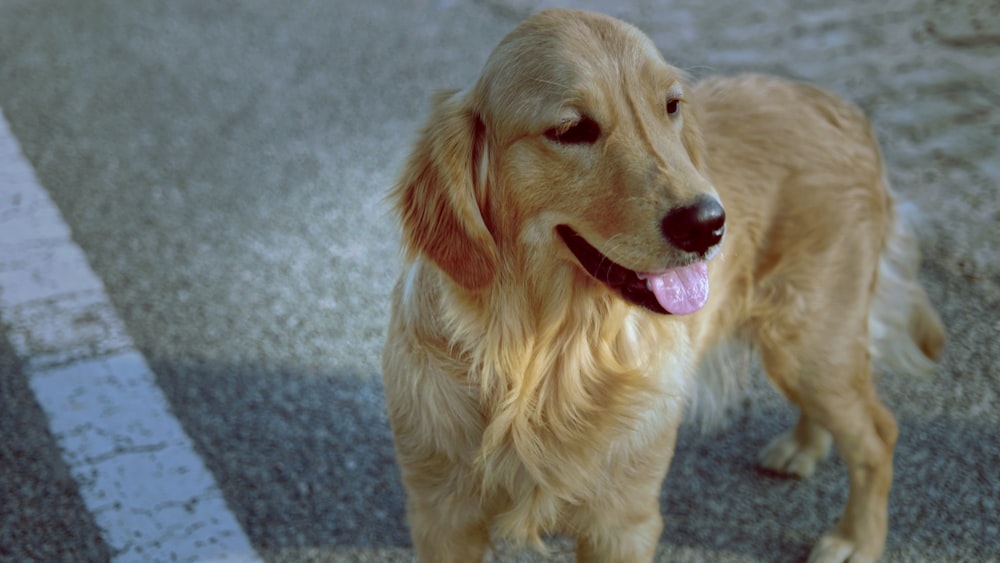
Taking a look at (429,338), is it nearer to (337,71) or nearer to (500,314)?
(500,314)

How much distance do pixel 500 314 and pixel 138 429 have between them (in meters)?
1.74

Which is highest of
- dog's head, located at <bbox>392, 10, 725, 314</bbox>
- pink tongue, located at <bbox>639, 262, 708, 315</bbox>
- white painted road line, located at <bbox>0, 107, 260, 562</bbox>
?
dog's head, located at <bbox>392, 10, 725, 314</bbox>

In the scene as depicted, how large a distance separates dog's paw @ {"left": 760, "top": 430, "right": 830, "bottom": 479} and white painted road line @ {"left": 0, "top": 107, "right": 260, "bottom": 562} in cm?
180

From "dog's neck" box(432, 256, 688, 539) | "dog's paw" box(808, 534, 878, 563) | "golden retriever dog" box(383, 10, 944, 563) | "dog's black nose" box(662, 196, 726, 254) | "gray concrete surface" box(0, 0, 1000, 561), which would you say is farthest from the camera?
"gray concrete surface" box(0, 0, 1000, 561)

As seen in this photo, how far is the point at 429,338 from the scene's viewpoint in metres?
2.47

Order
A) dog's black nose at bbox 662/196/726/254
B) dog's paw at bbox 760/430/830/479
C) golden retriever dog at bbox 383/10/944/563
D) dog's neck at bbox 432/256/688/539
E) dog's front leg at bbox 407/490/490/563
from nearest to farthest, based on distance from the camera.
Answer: dog's black nose at bbox 662/196/726/254
golden retriever dog at bbox 383/10/944/563
dog's neck at bbox 432/256/688/539
dog's front leg at bbox 407/490/490/563
dog's paw at bbox 760/430/830/479

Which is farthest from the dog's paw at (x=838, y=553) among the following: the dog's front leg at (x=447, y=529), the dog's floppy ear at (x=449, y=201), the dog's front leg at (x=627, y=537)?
the dog's floppy ear at (x=449, y=201)

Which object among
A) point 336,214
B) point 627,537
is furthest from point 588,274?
point 336,214

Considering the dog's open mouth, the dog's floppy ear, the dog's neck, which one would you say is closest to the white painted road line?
the dog's neck

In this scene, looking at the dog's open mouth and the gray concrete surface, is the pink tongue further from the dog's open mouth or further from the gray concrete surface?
the gray concrete surface

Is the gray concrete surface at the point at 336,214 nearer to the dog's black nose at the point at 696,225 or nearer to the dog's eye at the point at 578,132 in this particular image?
the dog's eye at the point at 578,132

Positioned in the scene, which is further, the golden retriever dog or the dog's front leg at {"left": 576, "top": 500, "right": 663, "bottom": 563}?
the dog's front leg at {"left": 576, "top": 500, "right": 663, "bottom": 563}

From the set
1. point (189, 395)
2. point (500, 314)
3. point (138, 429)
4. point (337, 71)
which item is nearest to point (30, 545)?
point (138, 429)

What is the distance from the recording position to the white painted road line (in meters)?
3.09
